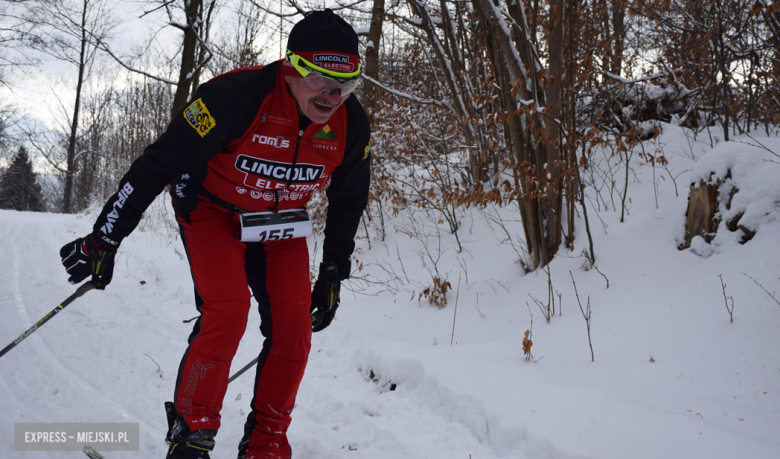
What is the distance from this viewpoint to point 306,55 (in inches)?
73.6

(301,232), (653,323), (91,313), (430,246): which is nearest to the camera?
(301,232)

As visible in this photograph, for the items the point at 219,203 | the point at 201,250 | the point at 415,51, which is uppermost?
the point at 415,51

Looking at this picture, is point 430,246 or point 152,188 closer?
point 152,188

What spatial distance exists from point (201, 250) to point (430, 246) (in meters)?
4.92

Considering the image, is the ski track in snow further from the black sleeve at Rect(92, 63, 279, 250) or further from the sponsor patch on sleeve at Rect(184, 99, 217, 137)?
the sponsor patch on sleeve at Rect(184, 99, 217, 137)

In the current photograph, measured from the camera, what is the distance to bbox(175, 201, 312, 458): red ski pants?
1.83 m

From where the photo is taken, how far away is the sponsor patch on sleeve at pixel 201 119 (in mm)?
1810

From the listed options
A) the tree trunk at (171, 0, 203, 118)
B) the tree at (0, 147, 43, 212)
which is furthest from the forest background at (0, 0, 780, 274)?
the tree at (0, 147, 43, 212)

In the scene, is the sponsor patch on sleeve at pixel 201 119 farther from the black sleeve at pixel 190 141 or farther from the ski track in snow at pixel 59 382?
the ski track in snow at pixel 59 382

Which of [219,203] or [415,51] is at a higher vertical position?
[415,51]

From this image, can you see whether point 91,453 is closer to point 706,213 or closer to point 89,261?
point 89,261

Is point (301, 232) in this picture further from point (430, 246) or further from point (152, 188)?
point (430, 246)

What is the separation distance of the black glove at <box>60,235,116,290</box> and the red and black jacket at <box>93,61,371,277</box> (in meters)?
0.07

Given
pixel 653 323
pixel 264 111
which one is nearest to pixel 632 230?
pixel 653 323
